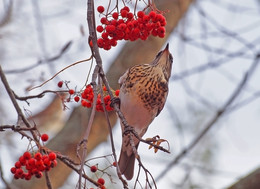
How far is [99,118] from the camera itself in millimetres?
5188

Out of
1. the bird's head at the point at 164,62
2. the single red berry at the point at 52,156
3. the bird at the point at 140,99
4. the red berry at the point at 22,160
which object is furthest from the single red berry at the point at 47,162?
the bird's head at the point at 164,62

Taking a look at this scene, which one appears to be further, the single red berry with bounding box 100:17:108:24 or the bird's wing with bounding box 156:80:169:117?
the bird's wing with bounding box 156:80:169:117

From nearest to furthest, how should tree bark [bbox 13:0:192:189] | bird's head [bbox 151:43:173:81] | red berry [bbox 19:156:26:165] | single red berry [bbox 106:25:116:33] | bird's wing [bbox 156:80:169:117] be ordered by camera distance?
red berry [bbox 19:156:26:165]
single red berry [bbox 106:25:116:33]
bird's wing [bbox 156:80:169:117]
bird's head [bbox 151:43:173:81]
tree bark [bbox 13:0:192:189]

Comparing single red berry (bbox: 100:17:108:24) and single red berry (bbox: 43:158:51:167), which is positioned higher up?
single red berry (bbox: 100:17:108:24)

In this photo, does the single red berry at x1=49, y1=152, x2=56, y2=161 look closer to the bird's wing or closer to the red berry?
the red berry

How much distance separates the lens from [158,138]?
214cm

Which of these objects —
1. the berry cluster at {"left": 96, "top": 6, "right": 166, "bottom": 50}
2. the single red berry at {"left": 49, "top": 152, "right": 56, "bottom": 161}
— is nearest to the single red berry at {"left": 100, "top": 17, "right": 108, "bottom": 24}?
the berry cluster at {"left": 96, "top": 6, "right": 166, "bottom": 50}

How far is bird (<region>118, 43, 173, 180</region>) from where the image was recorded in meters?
3.79

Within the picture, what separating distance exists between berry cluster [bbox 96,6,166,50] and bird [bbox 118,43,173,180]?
46.8 inches

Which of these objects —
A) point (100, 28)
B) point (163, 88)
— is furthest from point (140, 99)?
point (100, 28)

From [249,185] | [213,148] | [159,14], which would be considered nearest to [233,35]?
[249,185]

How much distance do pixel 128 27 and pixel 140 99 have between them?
1.30 metres

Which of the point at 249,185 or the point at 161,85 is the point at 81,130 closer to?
the point at 161,85

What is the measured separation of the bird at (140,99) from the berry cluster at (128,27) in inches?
46.8
